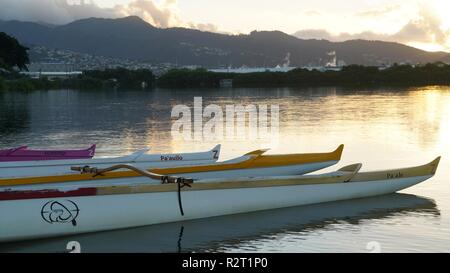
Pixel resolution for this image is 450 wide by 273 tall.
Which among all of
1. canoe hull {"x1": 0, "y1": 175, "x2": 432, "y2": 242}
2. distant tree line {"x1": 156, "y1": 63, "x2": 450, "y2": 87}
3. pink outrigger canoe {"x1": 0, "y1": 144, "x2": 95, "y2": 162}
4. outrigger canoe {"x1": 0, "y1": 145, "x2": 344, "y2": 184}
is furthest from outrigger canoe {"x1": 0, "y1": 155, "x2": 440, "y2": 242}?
distant tree line {"x1": 156, "y1": 63, "x2": 450, "y2": 87}

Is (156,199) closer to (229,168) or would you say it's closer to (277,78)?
(229,168)

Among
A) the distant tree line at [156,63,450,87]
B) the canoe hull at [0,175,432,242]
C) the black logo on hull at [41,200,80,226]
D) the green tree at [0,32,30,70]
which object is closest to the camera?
the canoe hull at [0,175,432,242]

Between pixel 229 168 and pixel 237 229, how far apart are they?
150 inches

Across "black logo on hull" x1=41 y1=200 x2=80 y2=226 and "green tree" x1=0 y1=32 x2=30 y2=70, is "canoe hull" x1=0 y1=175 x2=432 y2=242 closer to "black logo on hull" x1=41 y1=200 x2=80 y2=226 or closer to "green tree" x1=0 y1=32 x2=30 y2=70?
"black logo on hull" x1=41 y1=200 x2=80 y2=226

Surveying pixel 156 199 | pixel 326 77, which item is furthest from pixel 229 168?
pixel 326 77

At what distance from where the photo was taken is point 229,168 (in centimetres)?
1551

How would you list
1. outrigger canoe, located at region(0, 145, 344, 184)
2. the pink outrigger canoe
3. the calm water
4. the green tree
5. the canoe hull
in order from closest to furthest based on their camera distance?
the canoe hull
the calm water
outrigger canoe, located at region(0, 145, 344, 184)
the pink outrigger canoe
the green tree

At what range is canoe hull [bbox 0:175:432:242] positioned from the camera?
35.0ft

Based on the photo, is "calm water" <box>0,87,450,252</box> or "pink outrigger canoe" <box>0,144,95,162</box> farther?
"pink outrigger canoe" <box>0,144,95,162</box>

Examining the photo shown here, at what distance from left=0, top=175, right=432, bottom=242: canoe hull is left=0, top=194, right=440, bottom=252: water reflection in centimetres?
15

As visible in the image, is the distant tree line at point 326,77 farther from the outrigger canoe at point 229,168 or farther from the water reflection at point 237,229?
the water reflection at point 237,229

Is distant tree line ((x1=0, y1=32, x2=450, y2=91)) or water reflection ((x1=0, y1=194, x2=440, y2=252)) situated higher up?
distant tree line ((x1=0, y1=32, x2=450, y2=91))

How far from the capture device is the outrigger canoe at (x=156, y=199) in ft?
35.0

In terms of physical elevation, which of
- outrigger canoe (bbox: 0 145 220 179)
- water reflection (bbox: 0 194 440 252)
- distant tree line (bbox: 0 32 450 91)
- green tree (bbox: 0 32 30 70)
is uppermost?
green tree (bbox: 0 32 30 70)
